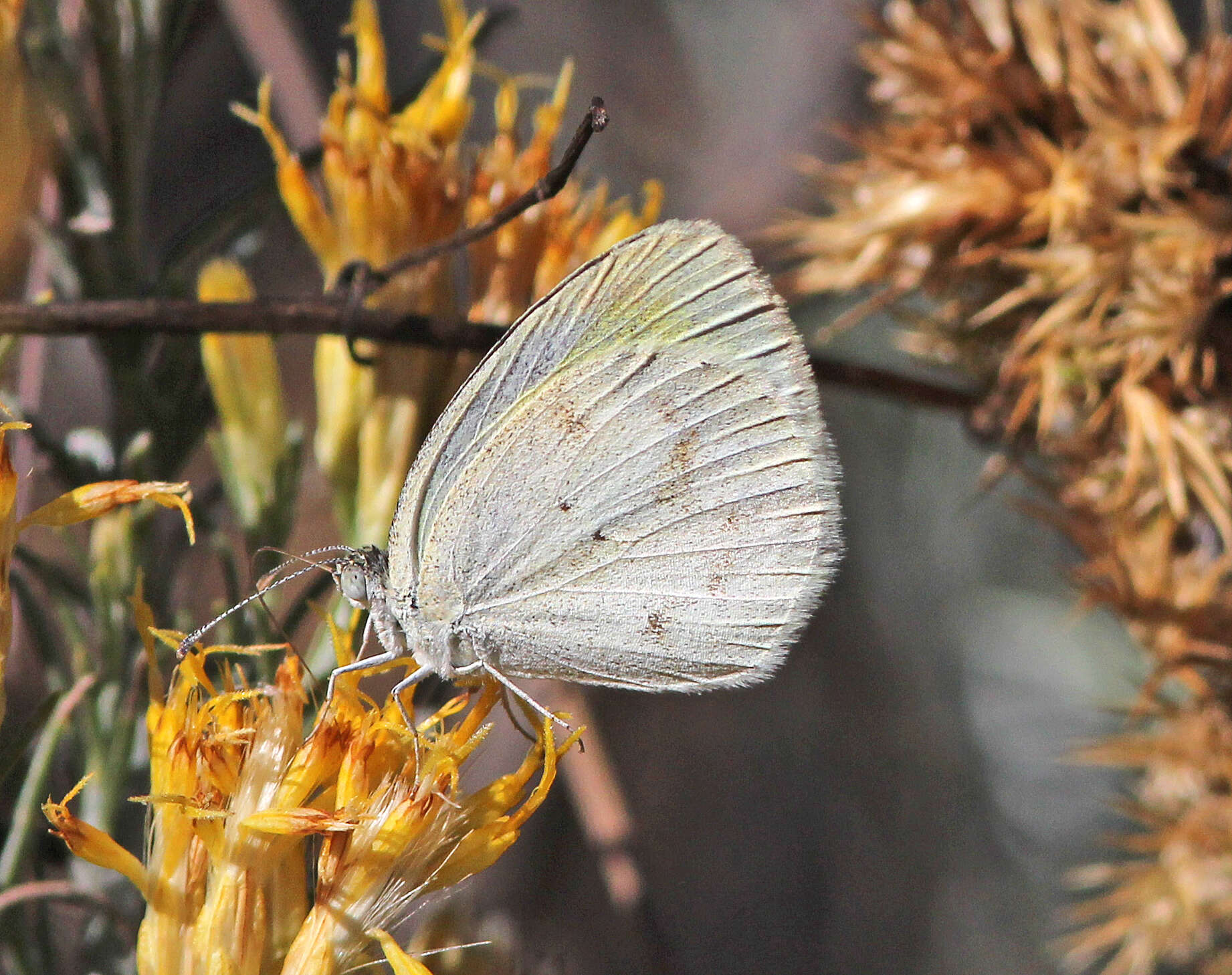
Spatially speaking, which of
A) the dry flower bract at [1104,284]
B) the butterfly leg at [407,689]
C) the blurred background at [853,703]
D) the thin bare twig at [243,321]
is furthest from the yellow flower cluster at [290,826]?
the blurred background at [853,703]

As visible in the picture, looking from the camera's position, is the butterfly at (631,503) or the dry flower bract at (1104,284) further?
the dry flower bract at (1104,284)

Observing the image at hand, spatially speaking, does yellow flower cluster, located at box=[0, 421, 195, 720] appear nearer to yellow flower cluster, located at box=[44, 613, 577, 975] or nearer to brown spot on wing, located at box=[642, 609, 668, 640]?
yellow flower cluster, located at box=[44, 613, 577, 975]

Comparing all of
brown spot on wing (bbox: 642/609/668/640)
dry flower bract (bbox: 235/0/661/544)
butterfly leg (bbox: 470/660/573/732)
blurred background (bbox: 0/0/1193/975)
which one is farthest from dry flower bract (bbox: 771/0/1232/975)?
blurred background (bbox: 0/0/1193/975)

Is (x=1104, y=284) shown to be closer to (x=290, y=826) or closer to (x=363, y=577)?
(x=363, y=577)

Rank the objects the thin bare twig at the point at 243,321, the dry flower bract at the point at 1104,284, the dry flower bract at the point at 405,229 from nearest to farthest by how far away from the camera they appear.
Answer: the thin bare twig at the point at 243,321 < the dry flower bract at the point at 405,229 < the dry flower bract at the point at 1104,284

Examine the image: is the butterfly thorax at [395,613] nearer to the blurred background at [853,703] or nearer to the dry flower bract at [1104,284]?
the dry flower bract at [1104,284]

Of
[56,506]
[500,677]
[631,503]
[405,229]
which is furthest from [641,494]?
[56,506]
